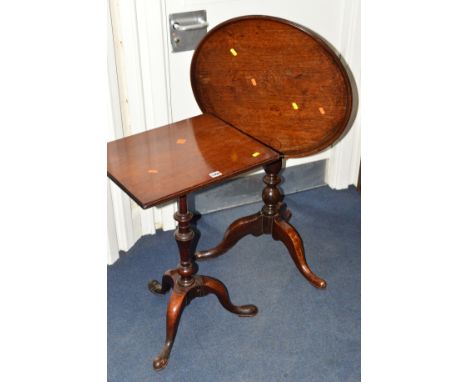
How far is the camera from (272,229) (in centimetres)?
257

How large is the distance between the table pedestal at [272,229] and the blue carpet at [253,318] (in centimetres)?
6

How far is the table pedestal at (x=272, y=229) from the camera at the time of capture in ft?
8.00

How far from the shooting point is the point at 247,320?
231cm

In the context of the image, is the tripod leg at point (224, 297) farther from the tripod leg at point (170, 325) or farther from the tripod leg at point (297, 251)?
the tripod leg at point (297, 251)

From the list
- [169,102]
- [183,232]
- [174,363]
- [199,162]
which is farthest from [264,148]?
[174,363]

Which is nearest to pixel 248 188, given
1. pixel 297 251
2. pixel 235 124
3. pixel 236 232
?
pixel 236 232

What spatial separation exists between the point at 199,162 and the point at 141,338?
0.82 meters

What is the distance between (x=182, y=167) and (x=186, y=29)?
822 millimetres

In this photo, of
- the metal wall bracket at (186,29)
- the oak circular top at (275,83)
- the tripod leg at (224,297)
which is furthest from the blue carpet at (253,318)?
the metal wall bracket at (186,29)

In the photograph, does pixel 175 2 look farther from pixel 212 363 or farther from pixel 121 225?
pixel 212 363

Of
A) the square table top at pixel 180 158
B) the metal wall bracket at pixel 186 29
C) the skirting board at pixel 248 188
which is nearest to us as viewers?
the square table top at pixel 180 158

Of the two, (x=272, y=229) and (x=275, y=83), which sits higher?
(x=275, y=83)

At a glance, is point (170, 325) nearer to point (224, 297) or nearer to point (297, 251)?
point (224, 297)

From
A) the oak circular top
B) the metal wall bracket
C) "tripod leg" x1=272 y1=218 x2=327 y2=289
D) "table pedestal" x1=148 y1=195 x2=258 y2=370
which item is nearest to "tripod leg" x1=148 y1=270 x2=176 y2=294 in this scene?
"table pedestal" x1=148 y1=195 x2=258 y2=370
